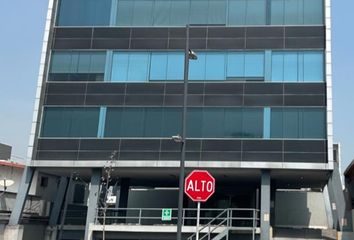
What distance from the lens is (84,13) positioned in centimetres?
3459

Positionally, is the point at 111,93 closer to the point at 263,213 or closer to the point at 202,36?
the point at 202,36

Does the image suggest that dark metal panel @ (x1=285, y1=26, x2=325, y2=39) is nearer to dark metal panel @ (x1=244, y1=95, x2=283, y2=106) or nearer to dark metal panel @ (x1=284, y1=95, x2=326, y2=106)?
dark metal panel @ (x1=284, y1=95, x2=326, y2=106)

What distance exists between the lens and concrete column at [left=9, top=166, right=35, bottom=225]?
32.6 m

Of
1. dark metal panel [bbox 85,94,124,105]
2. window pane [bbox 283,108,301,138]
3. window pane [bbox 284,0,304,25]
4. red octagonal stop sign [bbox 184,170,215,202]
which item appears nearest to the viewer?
red octagonal stop sign [bbox 184,170,215,202]

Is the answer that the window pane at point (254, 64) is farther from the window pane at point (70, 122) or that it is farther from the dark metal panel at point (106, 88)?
the window pane at point (70, 122)

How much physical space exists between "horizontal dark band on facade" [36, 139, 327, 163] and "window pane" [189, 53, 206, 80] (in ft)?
13.3

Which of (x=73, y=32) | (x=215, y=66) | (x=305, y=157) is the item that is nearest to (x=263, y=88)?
(x=215, y=66)

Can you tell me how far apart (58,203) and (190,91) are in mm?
14408

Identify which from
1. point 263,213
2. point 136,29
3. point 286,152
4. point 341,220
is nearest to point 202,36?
point 136,29

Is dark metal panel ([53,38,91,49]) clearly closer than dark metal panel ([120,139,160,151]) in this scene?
No

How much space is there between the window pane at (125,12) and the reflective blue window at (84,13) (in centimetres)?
74

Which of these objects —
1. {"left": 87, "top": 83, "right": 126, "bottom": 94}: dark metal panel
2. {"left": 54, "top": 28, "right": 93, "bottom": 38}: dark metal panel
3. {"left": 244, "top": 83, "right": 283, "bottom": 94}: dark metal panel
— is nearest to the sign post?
{"left": 244, "top": 83, "right": 283, "bottom": 94}: dark metal panel

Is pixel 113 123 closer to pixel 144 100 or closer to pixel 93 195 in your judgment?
pixel 144 100

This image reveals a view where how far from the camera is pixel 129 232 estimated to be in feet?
101
